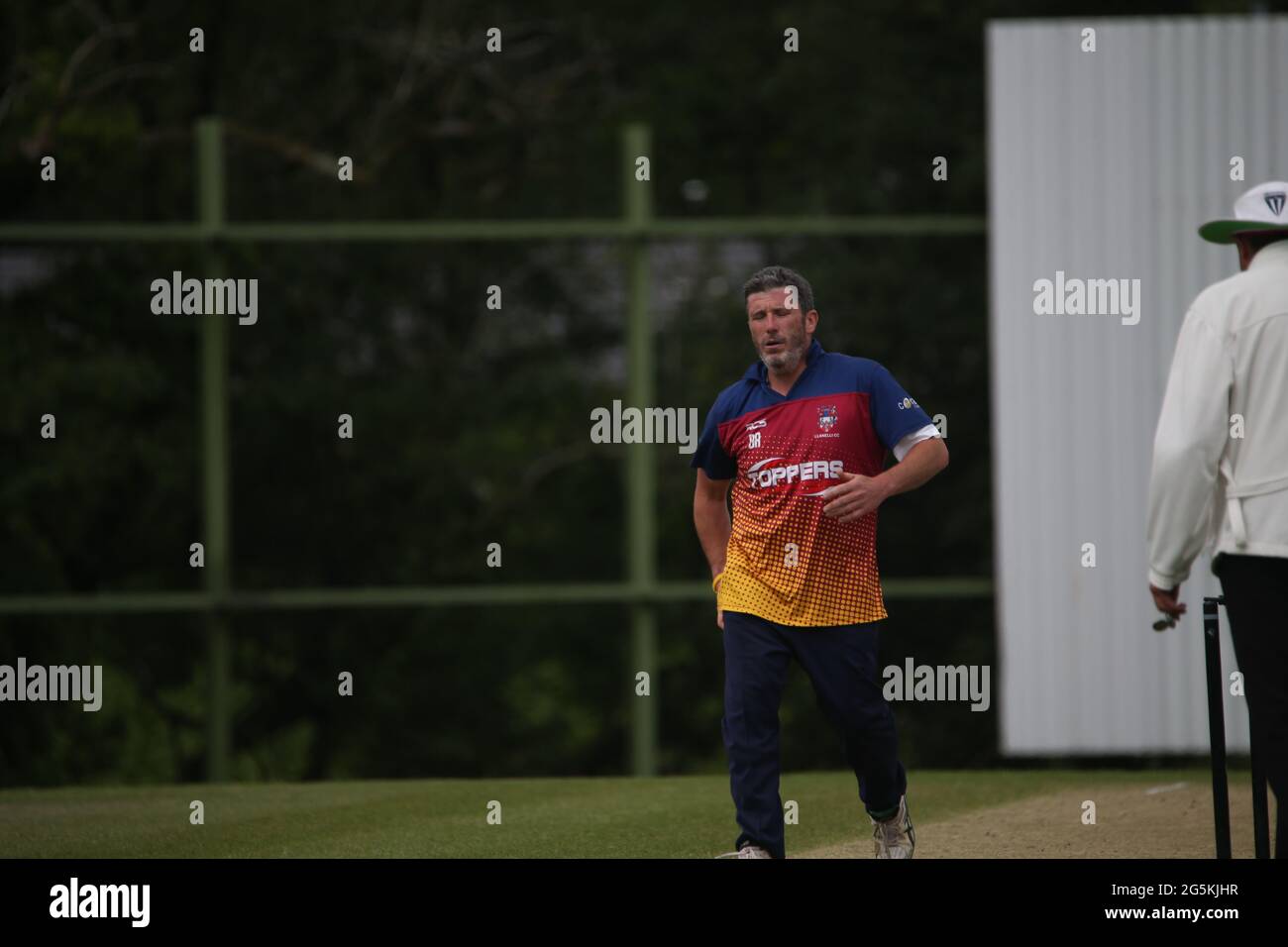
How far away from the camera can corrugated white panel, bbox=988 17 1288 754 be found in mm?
7934

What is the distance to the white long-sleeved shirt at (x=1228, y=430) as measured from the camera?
4.27 m

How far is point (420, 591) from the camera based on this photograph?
27.6ft

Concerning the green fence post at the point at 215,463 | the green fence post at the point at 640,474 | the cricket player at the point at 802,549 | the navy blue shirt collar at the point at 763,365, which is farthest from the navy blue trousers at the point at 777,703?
the green fence post at the point at 215,463

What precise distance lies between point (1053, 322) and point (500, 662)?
16.9ft

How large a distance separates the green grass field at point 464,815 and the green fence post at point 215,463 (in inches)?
32.3

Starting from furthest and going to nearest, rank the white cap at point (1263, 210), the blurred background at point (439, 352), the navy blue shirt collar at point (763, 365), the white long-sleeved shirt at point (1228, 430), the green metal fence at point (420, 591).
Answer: the blurred background at point (439, 352) → the green metal fence at point (420, 591) → the navy blue shirt collar at point (763, 365) → the white cap at point (1263, 210) → the white long-sleeved shirt at point (1228, 430)

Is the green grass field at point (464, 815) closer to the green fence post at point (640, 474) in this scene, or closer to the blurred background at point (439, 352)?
the green fence post at point (640, 474)

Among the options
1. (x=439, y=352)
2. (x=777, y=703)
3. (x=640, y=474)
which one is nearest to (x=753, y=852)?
(x=777, y=703)

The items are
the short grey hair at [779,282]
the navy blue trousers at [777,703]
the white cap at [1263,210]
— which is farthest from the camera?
the short grey hair at [779,282]

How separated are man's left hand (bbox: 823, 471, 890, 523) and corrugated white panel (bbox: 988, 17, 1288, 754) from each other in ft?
10.4

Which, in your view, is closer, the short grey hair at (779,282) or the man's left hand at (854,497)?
the man's left hand at (854,497)

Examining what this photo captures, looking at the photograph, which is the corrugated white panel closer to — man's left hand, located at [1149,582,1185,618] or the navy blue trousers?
the navy blue trousers
